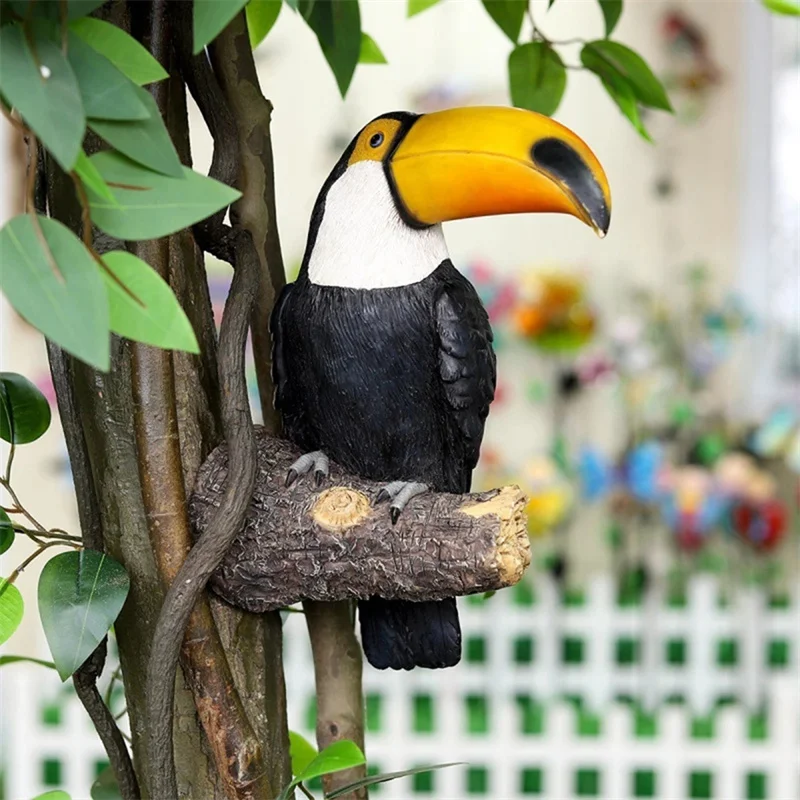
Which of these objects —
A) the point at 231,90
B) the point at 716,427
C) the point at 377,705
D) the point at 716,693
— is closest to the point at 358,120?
the point at 716,427

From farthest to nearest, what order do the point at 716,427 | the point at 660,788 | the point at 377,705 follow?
1. the point at 716,427
2. the point at 377,705
3. the point at 660,788

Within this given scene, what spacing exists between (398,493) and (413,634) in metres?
0.10

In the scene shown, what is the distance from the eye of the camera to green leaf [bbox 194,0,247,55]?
0.35 m

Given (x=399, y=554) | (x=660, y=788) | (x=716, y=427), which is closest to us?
(x=399, y=554)

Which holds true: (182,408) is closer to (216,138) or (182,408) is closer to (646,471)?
(216,138)

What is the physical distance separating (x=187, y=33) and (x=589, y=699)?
5.97ft

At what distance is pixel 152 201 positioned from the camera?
0.35 metres

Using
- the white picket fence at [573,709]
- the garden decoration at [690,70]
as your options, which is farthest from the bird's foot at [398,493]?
the garden decoration at [690,70]

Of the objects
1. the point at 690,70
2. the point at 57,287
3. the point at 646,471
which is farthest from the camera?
the point at 690,70

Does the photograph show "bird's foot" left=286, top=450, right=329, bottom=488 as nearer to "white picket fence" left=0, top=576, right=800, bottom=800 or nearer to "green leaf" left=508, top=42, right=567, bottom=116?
"green leaf" left=508, top=42, right=567, bottom=116

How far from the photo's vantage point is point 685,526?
221cm

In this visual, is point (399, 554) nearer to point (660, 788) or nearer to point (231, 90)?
point (231, 90)

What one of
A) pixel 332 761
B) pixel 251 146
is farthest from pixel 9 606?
pixel 251 146

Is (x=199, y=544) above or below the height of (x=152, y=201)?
below
